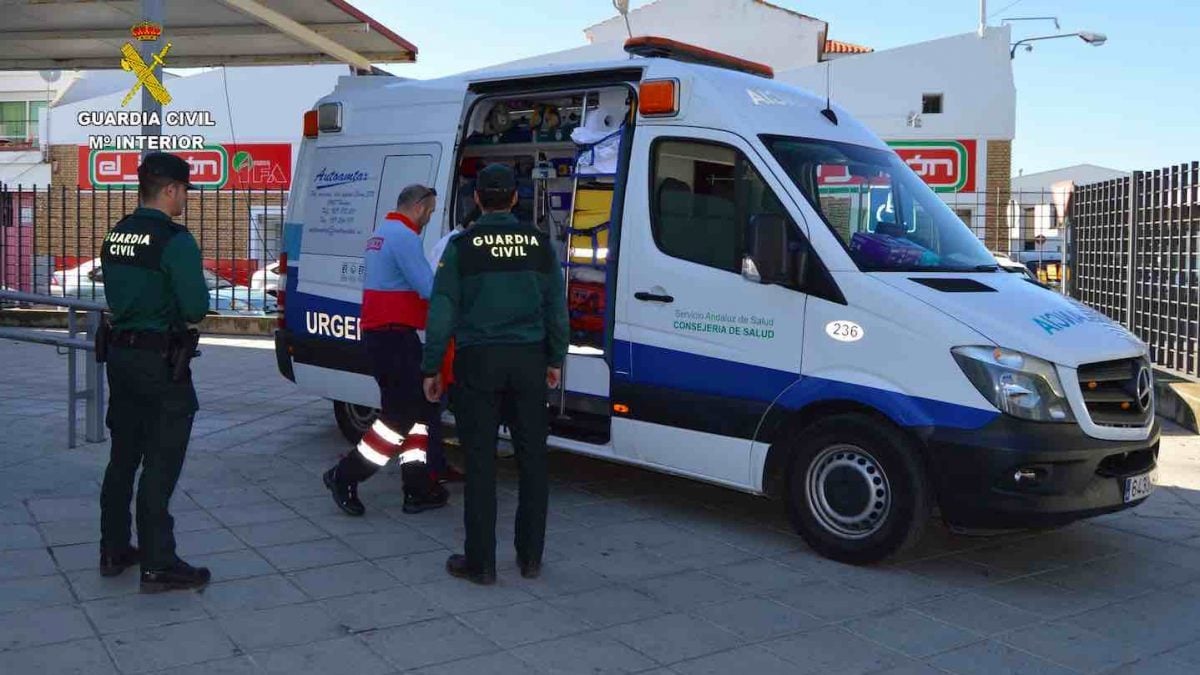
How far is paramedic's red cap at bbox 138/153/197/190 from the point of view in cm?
494

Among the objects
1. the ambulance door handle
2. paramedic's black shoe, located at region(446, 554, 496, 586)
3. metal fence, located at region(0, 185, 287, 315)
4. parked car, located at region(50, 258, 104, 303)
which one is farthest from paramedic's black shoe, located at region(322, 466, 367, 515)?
parked car, located at region(50, 258, 104, 303)

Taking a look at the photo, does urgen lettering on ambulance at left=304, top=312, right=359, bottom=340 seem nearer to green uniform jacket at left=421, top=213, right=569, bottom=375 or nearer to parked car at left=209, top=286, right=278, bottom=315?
green uniform jacket at left=421, top=213, right=569, bottom=375

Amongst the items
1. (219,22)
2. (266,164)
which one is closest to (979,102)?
(266,164)

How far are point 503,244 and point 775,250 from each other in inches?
54.3

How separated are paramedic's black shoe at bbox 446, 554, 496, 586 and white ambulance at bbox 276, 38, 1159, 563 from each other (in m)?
1.40

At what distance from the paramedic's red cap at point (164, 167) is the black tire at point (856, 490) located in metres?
3.17

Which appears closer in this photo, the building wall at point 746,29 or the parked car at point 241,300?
the parked car at point 241,300

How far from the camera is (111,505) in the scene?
5.12 meters

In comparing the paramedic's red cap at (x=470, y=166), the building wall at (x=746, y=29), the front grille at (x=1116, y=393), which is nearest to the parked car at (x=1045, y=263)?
the paramedic's red cap at (x=470, y=166)

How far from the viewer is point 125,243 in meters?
4.84

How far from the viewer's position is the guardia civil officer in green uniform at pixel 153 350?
4.83m

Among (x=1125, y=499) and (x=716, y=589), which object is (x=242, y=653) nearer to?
(x=716, y=589)

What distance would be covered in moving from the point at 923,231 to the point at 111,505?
4.29 metres

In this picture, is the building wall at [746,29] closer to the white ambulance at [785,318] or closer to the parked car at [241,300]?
the parked car at [241,300]
